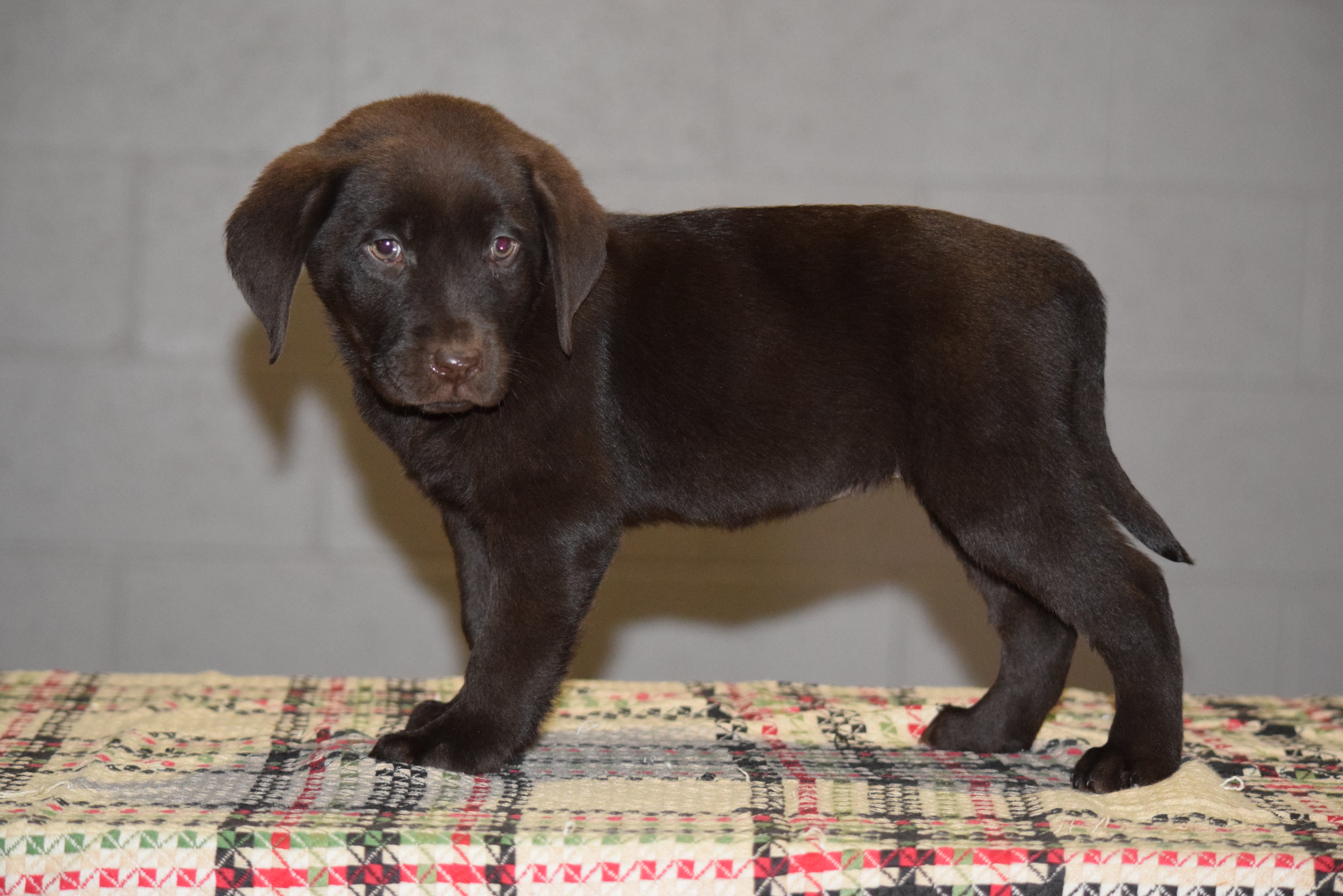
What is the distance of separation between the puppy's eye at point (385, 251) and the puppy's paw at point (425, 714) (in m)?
1.06

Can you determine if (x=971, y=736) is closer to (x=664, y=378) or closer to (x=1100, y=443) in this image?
(x=1100, y=443)

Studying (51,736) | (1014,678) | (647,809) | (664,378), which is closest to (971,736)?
(1014,678)

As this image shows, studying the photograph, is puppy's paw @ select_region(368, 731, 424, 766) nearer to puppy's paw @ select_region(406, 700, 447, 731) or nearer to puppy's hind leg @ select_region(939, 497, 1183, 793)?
puppy's paw @ select_region(406, 700, 447, 731)

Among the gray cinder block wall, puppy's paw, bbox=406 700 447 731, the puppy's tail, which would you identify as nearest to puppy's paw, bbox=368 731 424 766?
puppy's paw, bbox=406 700 447 731

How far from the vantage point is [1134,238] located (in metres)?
4.87

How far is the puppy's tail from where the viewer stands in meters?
2.54

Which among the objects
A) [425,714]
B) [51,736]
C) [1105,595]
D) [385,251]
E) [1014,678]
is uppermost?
[385,251]

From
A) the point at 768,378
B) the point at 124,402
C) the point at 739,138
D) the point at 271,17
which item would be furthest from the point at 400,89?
the point at 768,378

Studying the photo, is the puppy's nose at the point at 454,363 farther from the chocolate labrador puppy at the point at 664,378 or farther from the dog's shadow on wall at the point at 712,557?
the dog's shadow on wall at the point at 712,557

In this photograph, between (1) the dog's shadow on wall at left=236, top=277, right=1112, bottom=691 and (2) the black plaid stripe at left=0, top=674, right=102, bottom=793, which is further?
(1) the dog's shadow on wall at left=236, top=277, right=1112, bottom=691

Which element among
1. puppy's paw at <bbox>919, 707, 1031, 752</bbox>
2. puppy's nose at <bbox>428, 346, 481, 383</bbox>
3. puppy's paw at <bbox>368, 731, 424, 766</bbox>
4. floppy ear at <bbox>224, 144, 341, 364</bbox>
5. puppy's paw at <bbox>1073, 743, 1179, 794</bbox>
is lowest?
puppy's paw at <bbox>919, 707, 1031, 752</bbox>

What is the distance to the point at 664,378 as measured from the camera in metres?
2.63

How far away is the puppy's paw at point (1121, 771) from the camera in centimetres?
246

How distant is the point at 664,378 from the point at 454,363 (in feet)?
1.78
